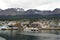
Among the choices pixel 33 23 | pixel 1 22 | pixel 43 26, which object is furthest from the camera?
pixel 1 22

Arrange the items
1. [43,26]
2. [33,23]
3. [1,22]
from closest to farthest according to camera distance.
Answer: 1. [43,26]
2. [33,23]
3. [1,22]

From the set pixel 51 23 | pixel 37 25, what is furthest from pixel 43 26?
pixel 51 23

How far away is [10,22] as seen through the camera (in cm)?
14038

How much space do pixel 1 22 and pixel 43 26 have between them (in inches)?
1314

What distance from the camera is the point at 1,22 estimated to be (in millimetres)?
142625

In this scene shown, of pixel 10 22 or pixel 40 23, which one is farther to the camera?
pixel 10 22

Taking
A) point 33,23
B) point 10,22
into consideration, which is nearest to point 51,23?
point 33,23

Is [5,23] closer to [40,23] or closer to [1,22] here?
[1,22]

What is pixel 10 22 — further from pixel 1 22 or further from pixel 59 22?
pixel 59 22

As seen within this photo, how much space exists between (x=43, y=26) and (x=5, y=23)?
2879cm

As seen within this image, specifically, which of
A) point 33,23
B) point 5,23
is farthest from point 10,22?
point 33,23

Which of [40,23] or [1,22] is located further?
[1,22]

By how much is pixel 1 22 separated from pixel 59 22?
39.2m

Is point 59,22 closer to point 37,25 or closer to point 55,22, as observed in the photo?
point 55,22
